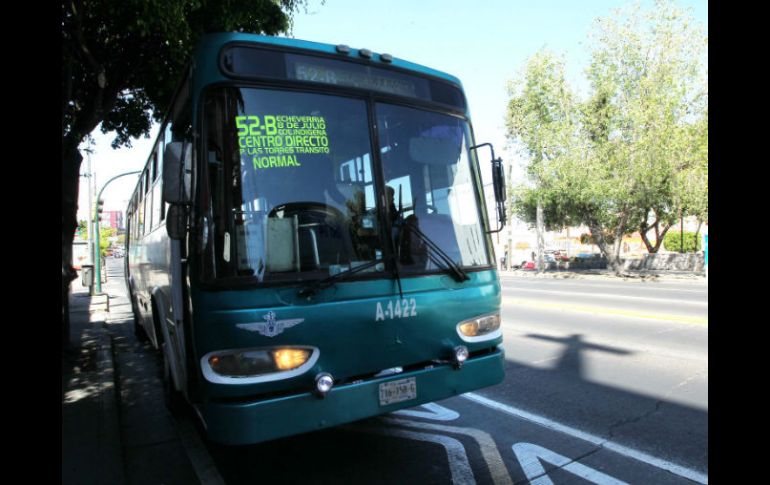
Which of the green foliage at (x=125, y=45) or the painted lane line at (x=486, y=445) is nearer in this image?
the painted lane line at (x=486, y=445)

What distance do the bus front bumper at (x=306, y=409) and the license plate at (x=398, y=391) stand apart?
0.08 ft

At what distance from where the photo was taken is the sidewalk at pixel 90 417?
4.07 metres

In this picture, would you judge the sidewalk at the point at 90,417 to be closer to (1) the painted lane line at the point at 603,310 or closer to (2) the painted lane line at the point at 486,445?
(2) the painted lane line at the point at 486,445

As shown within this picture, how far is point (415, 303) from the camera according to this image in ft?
12.2

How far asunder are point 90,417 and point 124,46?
5.77 metres

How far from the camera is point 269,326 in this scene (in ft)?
10.5

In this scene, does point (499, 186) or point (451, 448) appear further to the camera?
point (499, 186)

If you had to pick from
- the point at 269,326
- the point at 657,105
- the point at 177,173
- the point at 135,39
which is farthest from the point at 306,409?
the point at 657,105

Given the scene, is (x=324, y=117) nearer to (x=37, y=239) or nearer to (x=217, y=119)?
(x=217, y=119)

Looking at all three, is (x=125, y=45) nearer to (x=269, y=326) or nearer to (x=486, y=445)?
(x=269, y=326)

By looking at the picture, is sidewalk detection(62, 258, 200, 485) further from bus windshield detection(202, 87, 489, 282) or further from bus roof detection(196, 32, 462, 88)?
bus roof detection(196, 32, 462, 88)

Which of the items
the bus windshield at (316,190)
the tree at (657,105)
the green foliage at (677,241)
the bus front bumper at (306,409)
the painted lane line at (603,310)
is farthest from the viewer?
the green foliage at (677,241)

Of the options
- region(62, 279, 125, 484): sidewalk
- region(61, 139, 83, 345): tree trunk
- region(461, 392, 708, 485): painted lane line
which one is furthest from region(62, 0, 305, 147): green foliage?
region(461, 392, 708, 485): painted lane line

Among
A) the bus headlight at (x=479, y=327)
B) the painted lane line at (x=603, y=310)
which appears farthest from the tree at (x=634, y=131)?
the bus headlight at (x=479, y=327)
